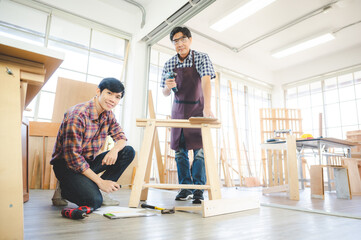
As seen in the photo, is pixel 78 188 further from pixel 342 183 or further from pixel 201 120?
pixel 342 183

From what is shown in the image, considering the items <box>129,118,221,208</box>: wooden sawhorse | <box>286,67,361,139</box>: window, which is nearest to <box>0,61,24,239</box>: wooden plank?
<box>129,118,221,208</box>: wooden sawhorse

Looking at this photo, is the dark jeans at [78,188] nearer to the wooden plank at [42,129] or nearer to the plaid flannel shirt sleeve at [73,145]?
the plaid flannel shirt sleeve at [73,145]

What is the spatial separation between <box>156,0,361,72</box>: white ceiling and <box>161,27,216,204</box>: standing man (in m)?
2.73

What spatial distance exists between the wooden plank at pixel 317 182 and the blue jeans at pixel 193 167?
1.44 m

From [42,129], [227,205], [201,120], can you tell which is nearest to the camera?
[227,205]

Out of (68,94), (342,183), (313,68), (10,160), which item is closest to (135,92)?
(68,94)

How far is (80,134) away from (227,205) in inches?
37.6

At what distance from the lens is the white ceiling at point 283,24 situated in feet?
14.7

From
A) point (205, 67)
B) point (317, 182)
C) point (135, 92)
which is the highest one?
point (135, 92)

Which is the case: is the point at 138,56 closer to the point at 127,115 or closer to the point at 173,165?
the point at 127,115

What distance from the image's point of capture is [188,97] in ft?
6.70

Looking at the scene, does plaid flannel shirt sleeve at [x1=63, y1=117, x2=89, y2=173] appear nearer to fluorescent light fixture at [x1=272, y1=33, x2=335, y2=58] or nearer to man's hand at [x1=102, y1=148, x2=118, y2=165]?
man's hand at [x1=102, y1=148, x2=118, y2=165]

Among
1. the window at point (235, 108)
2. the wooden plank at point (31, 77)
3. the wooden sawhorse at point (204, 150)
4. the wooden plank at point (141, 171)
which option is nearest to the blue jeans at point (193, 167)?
the wooden sawhorse at point (204, 150)

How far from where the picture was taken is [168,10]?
11.8ft
